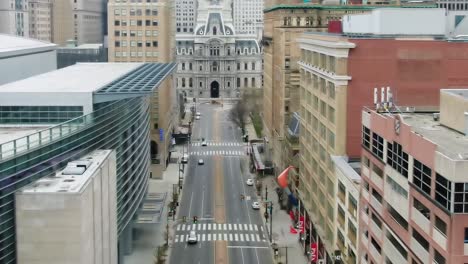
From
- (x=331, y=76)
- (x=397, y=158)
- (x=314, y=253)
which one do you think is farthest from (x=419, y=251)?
(x=314, y=253)

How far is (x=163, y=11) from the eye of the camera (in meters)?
139

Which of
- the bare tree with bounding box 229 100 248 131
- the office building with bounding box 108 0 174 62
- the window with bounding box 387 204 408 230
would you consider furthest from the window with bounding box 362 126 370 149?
the bare tree with bounding box 229 100 248 131

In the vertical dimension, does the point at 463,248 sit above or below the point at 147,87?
below

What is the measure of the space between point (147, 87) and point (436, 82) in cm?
2908

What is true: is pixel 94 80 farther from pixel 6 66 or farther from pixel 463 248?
pixel 463 248

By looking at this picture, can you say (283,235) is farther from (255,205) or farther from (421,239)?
(421,239)

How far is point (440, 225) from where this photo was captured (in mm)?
39750

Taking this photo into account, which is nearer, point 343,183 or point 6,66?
point 343,183

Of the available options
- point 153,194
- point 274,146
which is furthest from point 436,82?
point 274,146

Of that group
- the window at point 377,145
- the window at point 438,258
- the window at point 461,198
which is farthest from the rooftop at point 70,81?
the window at point 461,198

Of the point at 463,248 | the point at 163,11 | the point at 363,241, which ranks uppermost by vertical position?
the point at 163,11

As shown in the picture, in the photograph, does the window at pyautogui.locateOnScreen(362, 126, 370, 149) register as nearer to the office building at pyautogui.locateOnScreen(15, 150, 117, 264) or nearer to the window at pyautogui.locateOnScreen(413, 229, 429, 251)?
the window at pyautogui.locateOnScreen(413, 229, 429, 251)

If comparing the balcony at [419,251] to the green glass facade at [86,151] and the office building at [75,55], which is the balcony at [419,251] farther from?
the office building at [75,55]

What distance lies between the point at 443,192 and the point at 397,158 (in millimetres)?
8435
